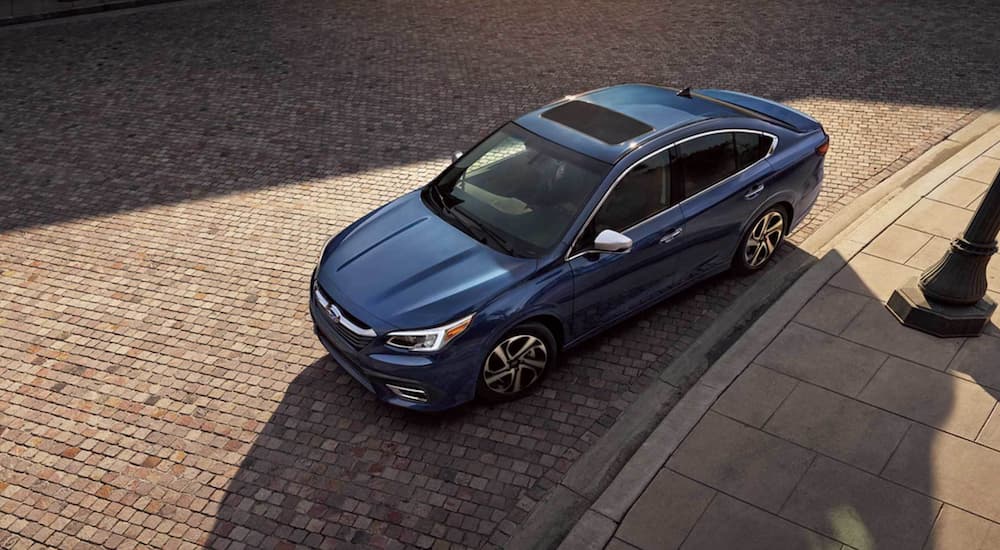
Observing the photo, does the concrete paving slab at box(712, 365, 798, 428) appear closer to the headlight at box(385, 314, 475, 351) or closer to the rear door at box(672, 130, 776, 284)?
the rear door at box(672, 130, 776, 284)

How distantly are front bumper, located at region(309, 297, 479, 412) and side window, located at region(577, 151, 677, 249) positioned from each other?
125 centimetres

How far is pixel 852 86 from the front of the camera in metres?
11.3

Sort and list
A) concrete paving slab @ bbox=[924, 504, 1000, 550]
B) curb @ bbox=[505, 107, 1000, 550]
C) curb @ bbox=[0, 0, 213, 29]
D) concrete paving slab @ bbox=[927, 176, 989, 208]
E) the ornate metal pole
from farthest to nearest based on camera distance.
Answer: curb @ bbox=[0, 0, 213, 29] < concrete paving slab @ bbox=[927, 176, 989, 208] < the ornate metal pole < curb @ bbox=[505, 107, 1000, 550] < concrete paving slab @ bbox=[924, 504, 1000, 550]

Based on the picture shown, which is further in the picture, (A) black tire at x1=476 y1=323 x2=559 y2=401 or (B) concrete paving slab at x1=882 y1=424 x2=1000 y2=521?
(A) black tire at x1=476 y1=323 x2=559 y2=401

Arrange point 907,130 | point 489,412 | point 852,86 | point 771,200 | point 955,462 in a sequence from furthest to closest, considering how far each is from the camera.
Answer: point 852,86 < point 907,130 < point 771,200 < point 489,412 < point 955,462

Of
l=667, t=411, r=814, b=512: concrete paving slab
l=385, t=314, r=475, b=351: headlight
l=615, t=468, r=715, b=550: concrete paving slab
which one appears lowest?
l=615, t=468, r=715, b=550: concrete paving slab

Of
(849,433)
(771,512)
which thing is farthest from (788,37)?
(771,512)

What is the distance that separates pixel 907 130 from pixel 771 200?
4493 millimetres

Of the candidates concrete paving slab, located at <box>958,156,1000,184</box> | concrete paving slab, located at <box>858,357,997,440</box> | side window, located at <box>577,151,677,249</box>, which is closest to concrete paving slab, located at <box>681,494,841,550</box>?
concrete paving slab, located at <box>858,357,997,440</box>

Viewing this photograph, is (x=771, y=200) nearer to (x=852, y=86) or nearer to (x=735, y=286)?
(x=735, y=286)

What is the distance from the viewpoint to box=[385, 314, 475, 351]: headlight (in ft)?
16.4

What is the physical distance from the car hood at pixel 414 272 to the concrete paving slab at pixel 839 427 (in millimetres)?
2132

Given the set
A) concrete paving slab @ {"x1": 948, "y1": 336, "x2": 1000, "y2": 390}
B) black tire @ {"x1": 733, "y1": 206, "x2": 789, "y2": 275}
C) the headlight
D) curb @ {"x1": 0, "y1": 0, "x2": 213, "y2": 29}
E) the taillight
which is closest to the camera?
the headlight

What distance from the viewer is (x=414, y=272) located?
535 centimetres
